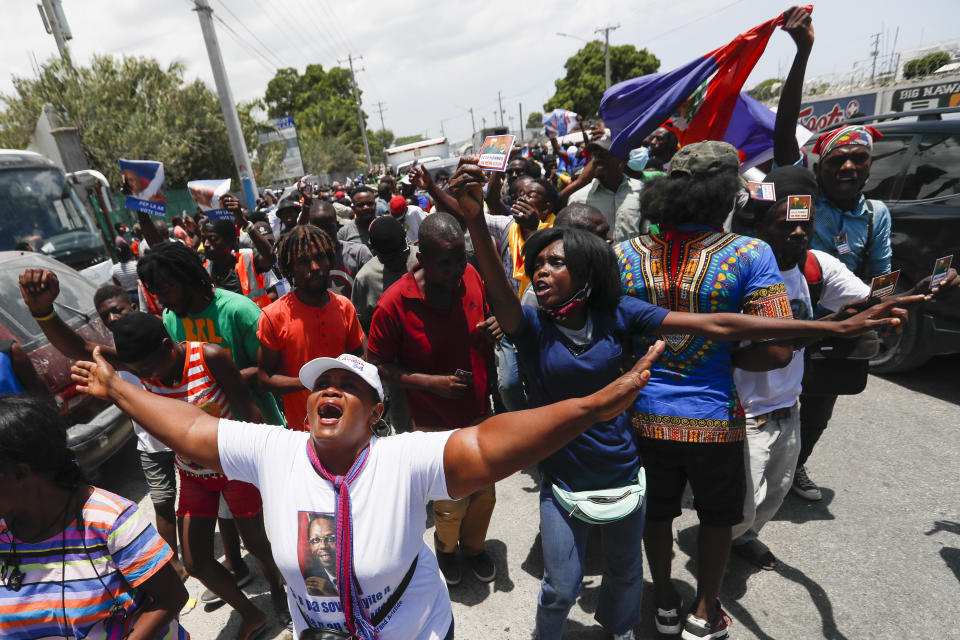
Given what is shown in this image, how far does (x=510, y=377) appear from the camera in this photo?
10.1 feet

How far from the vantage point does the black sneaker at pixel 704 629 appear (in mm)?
2338

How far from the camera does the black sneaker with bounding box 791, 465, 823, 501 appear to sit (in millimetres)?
3230

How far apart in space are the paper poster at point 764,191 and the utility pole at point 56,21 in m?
21.8

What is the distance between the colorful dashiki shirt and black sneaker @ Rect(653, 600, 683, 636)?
3.06 ft

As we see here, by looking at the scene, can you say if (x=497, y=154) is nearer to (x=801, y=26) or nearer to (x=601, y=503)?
(x=601, y=503)

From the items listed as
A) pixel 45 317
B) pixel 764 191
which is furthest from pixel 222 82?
pixel 764 191

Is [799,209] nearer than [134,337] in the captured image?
No

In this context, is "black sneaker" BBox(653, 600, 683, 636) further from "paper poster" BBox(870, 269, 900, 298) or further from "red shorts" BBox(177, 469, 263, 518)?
"red shorts" BBox(177, 469, 263, 518)

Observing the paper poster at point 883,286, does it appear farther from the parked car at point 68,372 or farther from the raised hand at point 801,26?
the parked car at point 68,372

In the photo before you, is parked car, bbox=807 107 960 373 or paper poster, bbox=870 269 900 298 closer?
paper poster, bbox=870 269 900 298

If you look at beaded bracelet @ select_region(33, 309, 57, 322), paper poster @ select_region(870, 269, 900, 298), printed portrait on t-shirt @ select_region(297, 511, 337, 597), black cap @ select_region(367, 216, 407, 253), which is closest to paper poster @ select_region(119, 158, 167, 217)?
beaded bracelet @ select_region(33, 309, 57, 322)

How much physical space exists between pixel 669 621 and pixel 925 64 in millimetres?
31956

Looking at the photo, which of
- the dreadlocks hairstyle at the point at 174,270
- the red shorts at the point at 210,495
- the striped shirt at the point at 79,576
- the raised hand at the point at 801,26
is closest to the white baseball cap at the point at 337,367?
the striped shirt at the point at 79,576

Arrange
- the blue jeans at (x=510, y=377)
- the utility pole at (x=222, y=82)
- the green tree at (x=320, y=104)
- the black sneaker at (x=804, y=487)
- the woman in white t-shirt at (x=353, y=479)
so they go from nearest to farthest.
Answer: the woman in white t-shirt at (x=353, y=479) → the blue jeans at (x=510, y=377) → the black sneaker at (x=804, y=487) → the utility pole at (x=222, y=82) → the green tree at (x=320, y=104)
